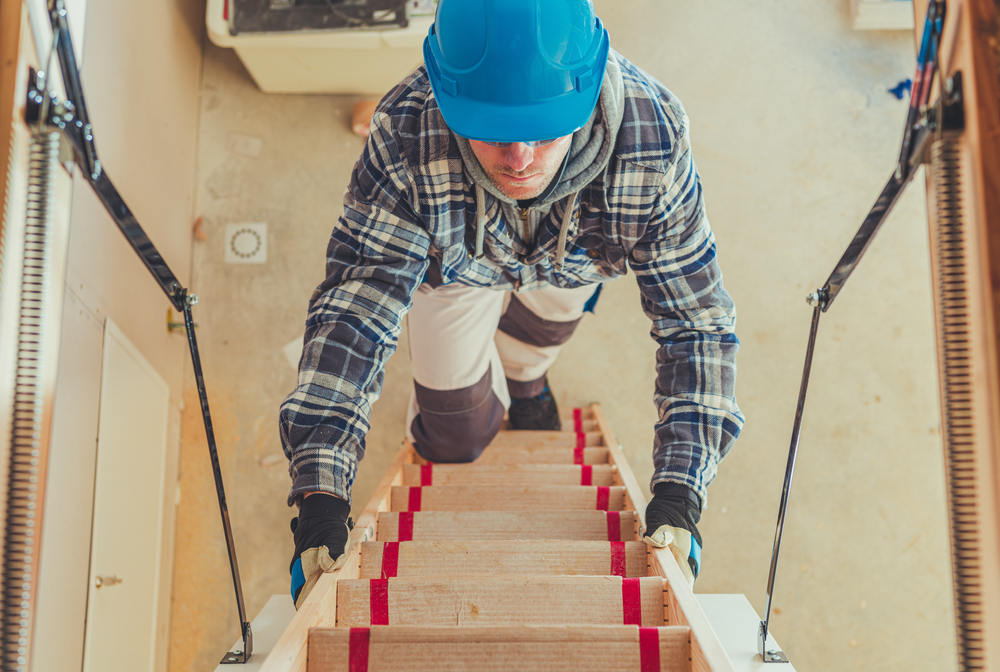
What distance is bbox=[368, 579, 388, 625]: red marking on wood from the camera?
1330 millimetres

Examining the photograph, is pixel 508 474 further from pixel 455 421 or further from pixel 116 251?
pixel 116 251

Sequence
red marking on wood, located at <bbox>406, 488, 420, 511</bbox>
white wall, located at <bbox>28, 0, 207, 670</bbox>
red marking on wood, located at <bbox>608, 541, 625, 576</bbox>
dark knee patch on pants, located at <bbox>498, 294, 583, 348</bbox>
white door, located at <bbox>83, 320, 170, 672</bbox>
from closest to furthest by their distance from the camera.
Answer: red marking on wood, located at <bbox>608, 541, 625, 576</bbox>, white wall, located at <bbox>28, 0, 207, 670</bbox>, red marking on wood, located at <bbox>406, 488, 420, 511</bbox>, white door, located at <bbox>83, 320, 170, 672</bbox>, dark knee patch on pants, located at <bbox>498, 294, 583, 348</bbox>

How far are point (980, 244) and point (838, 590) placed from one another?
265 centimetres

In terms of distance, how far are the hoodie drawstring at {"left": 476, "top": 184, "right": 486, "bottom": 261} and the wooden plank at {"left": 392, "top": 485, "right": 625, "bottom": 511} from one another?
748mm

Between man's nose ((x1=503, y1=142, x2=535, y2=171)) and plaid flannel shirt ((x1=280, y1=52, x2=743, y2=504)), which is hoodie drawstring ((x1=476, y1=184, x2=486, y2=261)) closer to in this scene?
plaid flannel shirt ((x1=280, y1=52, x2=743, y2=504))

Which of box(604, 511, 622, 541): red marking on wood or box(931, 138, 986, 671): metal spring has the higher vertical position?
box(931, 138, 986, 671): metal spring

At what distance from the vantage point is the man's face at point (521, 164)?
135cm

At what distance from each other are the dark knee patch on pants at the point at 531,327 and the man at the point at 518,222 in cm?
61

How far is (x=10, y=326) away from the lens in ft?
2.06

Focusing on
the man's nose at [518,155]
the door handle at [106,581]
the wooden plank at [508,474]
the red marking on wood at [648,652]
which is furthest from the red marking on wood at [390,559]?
the door handle at [106,581]

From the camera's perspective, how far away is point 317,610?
122 centimetres

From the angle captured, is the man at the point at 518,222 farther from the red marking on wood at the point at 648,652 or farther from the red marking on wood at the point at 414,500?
the red marking on wood at the point at 414,500

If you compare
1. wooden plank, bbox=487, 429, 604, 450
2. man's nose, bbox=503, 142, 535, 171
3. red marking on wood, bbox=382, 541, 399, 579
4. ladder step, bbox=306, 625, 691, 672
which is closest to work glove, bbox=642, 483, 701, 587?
ladder step, bbox=306, 625, 691, 672

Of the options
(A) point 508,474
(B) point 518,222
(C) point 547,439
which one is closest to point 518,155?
(B) point 518,222
